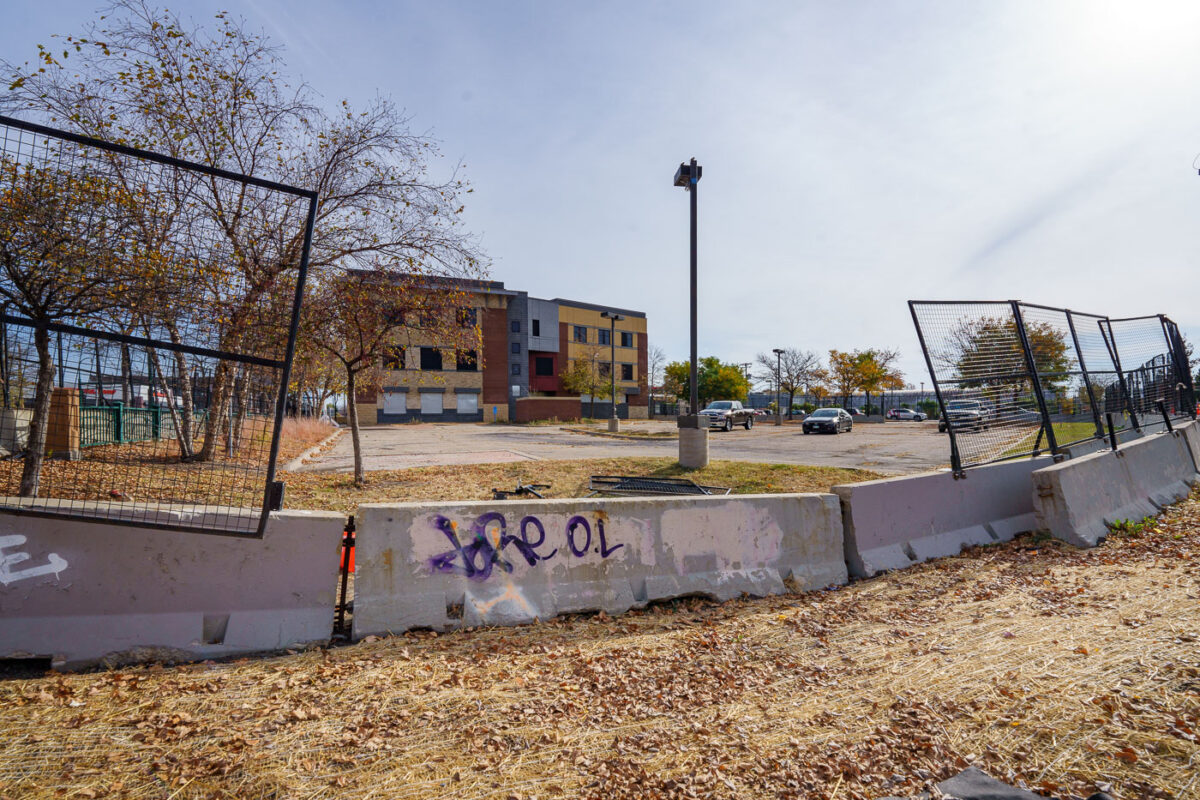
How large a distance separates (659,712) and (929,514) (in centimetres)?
430

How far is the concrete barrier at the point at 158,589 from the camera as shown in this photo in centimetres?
350

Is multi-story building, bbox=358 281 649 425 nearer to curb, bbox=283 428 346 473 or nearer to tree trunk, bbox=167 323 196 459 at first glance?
curb, bbox=283 428 346 473

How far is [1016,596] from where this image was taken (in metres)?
4.75

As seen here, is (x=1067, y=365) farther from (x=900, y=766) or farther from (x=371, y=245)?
(x=371, y=245)

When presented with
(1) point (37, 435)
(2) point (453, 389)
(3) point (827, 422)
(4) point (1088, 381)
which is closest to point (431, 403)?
(2) point (453, 389)

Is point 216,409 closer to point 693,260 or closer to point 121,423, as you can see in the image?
point 121,423

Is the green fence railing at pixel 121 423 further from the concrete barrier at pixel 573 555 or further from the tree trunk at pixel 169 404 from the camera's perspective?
the concrete barrier at pixel 573 555

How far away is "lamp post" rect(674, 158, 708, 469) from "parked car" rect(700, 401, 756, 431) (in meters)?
19.3

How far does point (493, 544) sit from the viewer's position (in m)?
4.36

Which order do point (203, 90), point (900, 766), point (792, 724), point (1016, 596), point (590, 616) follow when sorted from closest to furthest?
point (900, 766), point (792, 724), point (590, 616), point (1016, 596), point (203, 90)

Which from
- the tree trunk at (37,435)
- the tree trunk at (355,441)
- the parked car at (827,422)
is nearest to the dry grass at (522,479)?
the tree trunk at (355,441)

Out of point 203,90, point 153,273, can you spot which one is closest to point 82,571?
point 153,273

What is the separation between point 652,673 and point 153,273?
4.83 metres

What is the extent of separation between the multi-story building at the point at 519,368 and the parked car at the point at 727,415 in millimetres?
13676
